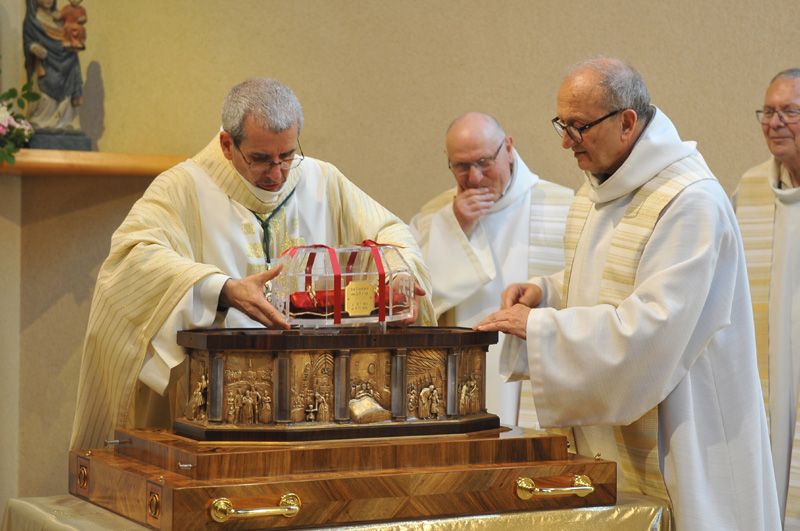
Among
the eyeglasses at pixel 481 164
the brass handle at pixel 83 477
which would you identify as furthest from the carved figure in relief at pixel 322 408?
the eyeglasses at pixel 481 164

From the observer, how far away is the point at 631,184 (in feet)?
12.5

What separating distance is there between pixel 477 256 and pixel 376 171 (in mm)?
1372

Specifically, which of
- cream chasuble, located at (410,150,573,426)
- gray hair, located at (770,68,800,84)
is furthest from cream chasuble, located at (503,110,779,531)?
cream chasuble, located at (410,150,573,426)

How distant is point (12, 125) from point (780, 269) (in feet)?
11.9

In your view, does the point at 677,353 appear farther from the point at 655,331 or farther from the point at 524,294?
the point at 524,294

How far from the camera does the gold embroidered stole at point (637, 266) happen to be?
12.3 ft

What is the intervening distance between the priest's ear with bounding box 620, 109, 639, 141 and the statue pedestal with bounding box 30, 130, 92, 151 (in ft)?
11.7

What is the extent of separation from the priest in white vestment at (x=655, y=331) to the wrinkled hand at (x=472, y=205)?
5.73ft

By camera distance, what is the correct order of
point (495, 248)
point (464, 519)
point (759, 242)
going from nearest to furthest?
point (464, 519), point (759, 242), point (495, 248)

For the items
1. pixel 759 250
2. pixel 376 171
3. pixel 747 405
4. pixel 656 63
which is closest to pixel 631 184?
pixel 747 405

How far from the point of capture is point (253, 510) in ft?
9.48

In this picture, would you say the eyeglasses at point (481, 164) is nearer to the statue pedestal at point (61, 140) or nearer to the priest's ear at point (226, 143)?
the priest's ear at point (226, 143)

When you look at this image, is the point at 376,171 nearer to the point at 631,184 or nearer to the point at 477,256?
the point at 477,256

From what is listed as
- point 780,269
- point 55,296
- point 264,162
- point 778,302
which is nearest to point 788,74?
point 780,269
